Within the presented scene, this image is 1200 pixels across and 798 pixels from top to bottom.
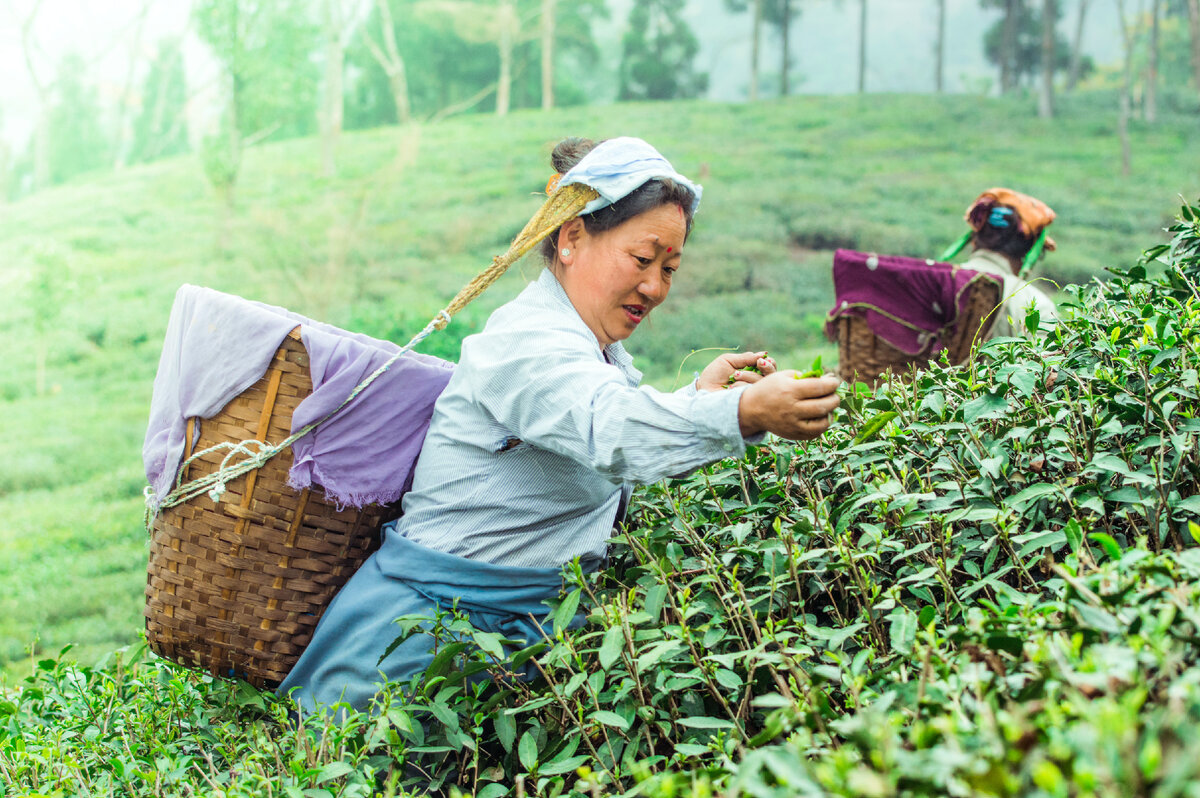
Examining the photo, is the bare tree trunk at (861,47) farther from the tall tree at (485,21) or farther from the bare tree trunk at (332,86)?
the bare tree trunk at (332,86)

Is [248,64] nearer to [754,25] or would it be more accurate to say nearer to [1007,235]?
[1007,235]

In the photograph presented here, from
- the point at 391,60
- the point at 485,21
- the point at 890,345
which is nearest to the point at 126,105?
the point at 391,60

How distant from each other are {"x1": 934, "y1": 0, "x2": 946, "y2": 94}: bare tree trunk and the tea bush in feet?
53.9

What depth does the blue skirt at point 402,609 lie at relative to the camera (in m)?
1.63

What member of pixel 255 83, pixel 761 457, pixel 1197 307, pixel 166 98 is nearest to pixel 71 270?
pixel 255 83

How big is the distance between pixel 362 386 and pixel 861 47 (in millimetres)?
16869

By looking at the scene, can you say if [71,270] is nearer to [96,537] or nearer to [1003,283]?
[96,537]

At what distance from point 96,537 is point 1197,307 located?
19.3 ft

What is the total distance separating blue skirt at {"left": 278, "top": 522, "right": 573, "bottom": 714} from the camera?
1.63m

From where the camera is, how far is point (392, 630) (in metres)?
1.64

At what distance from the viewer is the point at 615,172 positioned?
1.75 meters

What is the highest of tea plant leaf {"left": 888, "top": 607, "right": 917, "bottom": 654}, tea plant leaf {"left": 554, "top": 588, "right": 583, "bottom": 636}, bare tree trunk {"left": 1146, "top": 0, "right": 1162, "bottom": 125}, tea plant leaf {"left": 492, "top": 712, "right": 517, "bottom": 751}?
bare tree trunk {"left": 1146, "top": 0, "right": 1162, "bottom": 125}

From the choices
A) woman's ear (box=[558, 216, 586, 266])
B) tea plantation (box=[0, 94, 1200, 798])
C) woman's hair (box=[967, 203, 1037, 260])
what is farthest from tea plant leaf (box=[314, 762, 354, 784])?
woman's hair (box=[967, 203, 1037, 260])

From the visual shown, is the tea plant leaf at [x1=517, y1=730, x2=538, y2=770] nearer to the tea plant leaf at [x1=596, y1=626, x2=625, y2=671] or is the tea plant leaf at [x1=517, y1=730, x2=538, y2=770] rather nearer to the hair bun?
the tea plant leaf at [x1=596, y1=626, x2=625, y2=671]
